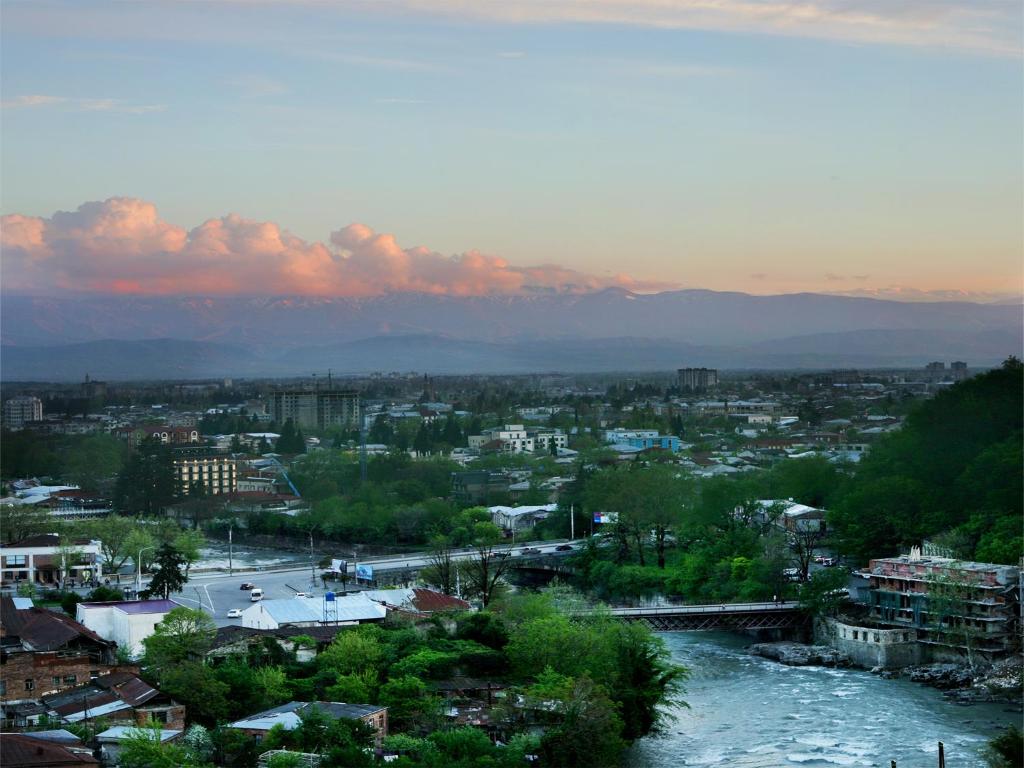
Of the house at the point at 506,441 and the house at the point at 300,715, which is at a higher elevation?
the house at the point at 506,441

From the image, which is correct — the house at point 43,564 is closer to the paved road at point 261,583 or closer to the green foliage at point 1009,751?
the paved road at point 261,583

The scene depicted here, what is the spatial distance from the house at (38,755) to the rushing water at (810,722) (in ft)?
17.1

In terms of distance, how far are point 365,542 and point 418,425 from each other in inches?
914

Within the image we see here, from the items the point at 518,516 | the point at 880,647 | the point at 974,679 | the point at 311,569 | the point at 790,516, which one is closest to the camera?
the point at 974,679

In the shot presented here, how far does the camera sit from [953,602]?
63.6 feet

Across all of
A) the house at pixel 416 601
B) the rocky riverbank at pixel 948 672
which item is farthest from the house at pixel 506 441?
the rocky riverbank at pixel 948 672

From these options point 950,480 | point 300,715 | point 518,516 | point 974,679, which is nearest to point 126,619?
point 300,715

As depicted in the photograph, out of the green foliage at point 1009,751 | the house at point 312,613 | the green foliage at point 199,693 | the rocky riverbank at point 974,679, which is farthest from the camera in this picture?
the house at point 312,613

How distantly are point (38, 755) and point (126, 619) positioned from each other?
5810 millimetres

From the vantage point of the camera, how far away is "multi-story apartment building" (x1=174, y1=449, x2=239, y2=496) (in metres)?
38.2

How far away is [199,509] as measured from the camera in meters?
35.6

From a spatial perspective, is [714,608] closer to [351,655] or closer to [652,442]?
[351,655]

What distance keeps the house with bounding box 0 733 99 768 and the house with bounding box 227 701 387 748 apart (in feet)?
6.02

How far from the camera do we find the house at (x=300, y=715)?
13320mm
